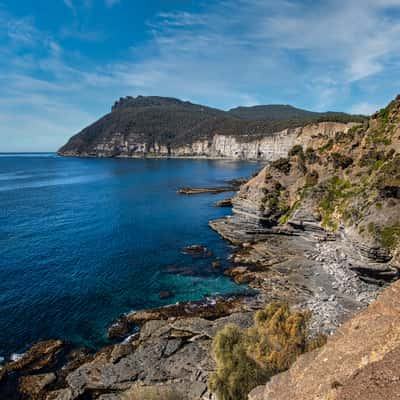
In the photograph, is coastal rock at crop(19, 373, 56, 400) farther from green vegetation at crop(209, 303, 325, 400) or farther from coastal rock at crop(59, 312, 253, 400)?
green vegetation at crop(209, 303, 325, 400)

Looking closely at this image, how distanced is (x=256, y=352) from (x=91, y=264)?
2882cm

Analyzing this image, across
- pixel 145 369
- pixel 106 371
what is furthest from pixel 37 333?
pixel 145 369

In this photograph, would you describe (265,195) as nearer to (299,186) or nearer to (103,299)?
(299,186)

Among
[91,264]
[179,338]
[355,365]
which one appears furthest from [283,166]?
[355,365]

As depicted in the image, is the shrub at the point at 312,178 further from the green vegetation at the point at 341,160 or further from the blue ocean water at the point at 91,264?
the blue ocean water at the point at 91,264

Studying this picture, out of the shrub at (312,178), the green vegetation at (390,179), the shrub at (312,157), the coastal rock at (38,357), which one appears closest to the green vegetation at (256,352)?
the coastal rock at (38,357)

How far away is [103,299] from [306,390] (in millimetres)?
25352

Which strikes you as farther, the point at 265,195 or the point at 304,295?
the point at 265,195

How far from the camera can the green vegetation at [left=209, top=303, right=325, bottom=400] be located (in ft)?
53.9

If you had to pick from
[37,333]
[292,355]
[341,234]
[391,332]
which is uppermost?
[391,332]

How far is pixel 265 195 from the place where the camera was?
155 ft

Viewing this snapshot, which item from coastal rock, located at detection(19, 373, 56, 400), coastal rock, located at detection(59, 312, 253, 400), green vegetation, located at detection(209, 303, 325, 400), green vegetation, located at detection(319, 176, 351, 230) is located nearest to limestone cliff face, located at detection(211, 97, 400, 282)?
green vegetation, located at detection(319, 176, 351, 230)

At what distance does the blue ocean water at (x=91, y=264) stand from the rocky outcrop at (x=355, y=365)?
18377mm

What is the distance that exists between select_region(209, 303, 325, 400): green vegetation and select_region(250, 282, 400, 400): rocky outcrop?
4418 mm
